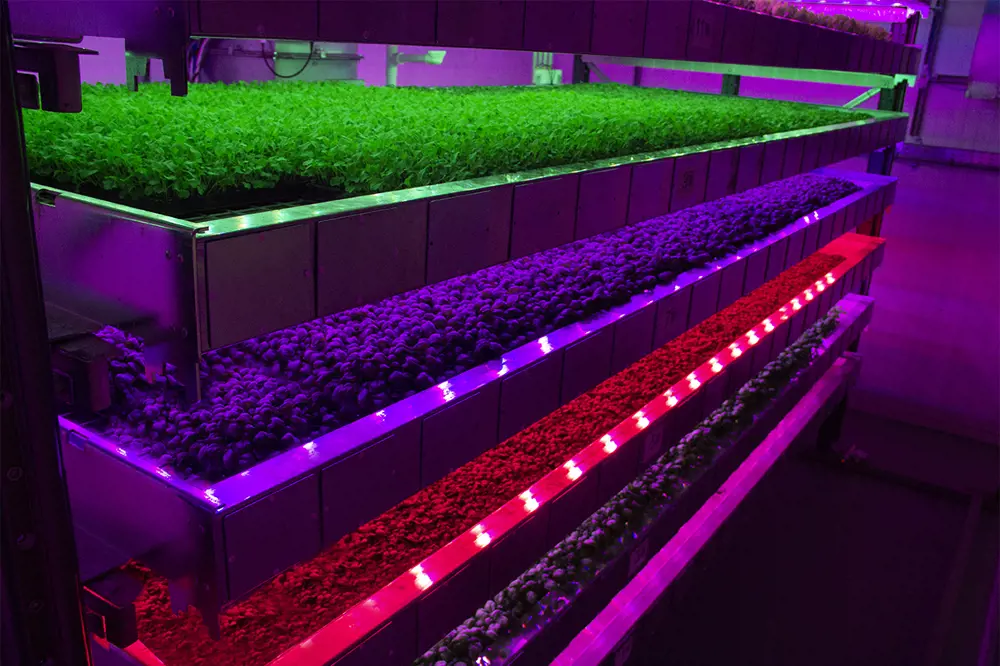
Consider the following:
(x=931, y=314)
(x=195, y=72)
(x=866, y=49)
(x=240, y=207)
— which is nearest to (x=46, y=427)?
(x=240, y=207)

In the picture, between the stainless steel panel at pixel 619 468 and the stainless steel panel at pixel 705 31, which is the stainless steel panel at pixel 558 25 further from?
the stainless steel panel at pixel 619 468

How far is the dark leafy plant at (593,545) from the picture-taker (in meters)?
1.85

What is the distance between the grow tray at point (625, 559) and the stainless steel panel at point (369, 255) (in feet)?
2.92

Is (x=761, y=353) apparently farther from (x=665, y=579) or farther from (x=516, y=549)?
(x=516, y=549)

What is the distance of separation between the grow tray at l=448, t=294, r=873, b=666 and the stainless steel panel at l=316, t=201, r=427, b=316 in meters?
0.89

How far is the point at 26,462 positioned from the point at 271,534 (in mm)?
377

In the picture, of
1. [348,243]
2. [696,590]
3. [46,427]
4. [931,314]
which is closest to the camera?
[46,427]

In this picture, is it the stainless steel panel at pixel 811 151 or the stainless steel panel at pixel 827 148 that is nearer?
the stainless steel panel at pixel 811 151

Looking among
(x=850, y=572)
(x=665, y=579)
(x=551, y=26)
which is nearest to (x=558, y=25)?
(x=551, y=26)

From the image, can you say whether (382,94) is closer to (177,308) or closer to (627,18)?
(627,18)

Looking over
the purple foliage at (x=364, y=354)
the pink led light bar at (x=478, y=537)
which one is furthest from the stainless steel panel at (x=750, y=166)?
the pink led light bar at (x=478, y=537)

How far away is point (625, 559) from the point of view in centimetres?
226

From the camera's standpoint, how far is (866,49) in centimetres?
370

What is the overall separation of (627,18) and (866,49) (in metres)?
2.27
